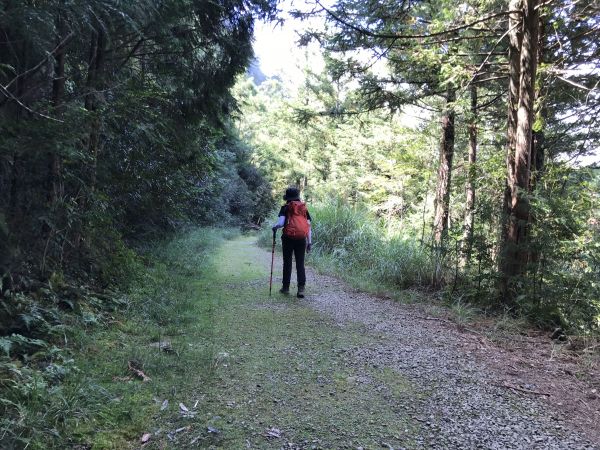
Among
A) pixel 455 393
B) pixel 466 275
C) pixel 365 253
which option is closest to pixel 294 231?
pixel 466 275

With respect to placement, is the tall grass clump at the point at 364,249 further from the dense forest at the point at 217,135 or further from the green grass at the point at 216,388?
the green grass at the point at 216,388

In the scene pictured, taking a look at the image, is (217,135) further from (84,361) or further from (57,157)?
(84,361)

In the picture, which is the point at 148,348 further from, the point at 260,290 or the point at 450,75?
the point at 450,75

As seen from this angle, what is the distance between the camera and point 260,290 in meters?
7.60

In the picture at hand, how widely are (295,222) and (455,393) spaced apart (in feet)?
13.7

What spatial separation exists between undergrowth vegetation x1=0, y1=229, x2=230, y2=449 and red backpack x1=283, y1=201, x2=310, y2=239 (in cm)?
208

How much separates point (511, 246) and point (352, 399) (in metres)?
4.19

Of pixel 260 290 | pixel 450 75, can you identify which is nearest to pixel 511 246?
pixel 450 75

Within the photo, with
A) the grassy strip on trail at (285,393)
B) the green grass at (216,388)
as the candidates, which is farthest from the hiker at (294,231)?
the grassy strip on trail at (285,393)

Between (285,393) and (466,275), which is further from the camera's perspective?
(466,275)

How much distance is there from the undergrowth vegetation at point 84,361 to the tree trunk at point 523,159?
15.7 feet

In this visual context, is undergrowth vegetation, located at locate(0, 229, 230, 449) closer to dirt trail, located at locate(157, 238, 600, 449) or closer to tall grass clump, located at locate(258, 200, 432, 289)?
dirt trail, located at locate(157, 238, 600, 449)

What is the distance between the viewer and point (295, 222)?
7.18m

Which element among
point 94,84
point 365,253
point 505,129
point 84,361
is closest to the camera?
point 84,361
